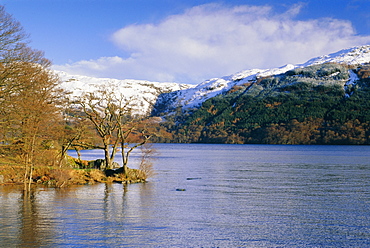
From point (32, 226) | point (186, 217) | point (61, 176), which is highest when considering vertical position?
point (61, 176)

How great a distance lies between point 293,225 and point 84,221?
13455mm

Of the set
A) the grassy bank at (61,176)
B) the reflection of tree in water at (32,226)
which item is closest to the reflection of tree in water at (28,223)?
the reflection of tree in water at (32,226)

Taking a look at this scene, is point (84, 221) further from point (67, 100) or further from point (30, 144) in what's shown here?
point (67, 100)

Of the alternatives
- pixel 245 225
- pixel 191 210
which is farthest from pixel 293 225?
pixel 191 210

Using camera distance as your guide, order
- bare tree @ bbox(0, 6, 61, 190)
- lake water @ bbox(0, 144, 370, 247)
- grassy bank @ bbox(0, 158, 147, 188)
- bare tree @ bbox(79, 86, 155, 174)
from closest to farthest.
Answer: lake water @ bbox(0, 144, 370, 247) < bare tree @ bbox(0, 6, 61, 190) < grassy bank @ bbox(0, 158, 147, 188) < bare tree @ bbox(79, 86, 155, 174)

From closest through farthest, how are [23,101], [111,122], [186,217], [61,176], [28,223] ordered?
[28,223] → [186,217] → [23,101] → [61,176] → [111,122]

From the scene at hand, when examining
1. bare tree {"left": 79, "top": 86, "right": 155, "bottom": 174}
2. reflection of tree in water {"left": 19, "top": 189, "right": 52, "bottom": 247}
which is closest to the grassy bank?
bare tree {"left": 79, "top": 86, "right": 155, "bottom": 174}

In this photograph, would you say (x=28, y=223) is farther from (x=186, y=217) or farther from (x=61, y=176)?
(x=61, y=176)

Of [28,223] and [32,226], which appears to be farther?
[28,223]

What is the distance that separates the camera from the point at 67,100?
52.3 metres

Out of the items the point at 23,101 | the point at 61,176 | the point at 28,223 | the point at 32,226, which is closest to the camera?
the point at 32,226

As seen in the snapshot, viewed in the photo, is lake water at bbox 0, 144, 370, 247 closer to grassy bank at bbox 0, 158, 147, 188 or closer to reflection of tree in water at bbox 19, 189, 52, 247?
reflection of tree in water at bbox 19, 189, 52, 247

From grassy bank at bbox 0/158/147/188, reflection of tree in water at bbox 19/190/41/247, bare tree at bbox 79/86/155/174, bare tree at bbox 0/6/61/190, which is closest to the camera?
reflection of tree in water at bbox 19/190/41/247

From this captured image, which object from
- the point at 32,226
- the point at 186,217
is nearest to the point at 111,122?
the point at 186,217
